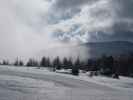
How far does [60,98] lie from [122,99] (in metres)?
5.72

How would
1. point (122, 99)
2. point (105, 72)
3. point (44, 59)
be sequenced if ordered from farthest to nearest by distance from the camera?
point (44, 59)
point (105, 72)
point (122, 99)

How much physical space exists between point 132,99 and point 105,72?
48.1 metres

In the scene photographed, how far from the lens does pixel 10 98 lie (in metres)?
15.0

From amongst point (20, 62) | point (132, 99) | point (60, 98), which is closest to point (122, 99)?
point (132, 99)

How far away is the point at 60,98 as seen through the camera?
17062 mm

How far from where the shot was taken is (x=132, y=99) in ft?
64.3

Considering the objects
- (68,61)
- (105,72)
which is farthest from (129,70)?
(68,61)

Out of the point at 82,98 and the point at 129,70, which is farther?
the point at 129,70

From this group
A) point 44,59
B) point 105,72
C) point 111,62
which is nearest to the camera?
point 105,72

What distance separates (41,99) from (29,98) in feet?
2.85

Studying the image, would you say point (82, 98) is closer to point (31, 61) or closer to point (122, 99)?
point (122, 99)

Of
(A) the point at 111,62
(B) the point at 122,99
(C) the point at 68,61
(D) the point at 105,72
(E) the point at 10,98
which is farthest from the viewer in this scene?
(C) the point at 68,61

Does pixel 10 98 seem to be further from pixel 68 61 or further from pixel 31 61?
pixel 31 61

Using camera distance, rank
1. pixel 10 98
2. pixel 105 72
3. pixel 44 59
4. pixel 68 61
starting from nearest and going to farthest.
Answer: pixel 10 98
pixel 105 72
pixel 68 61
pixel 44 59
